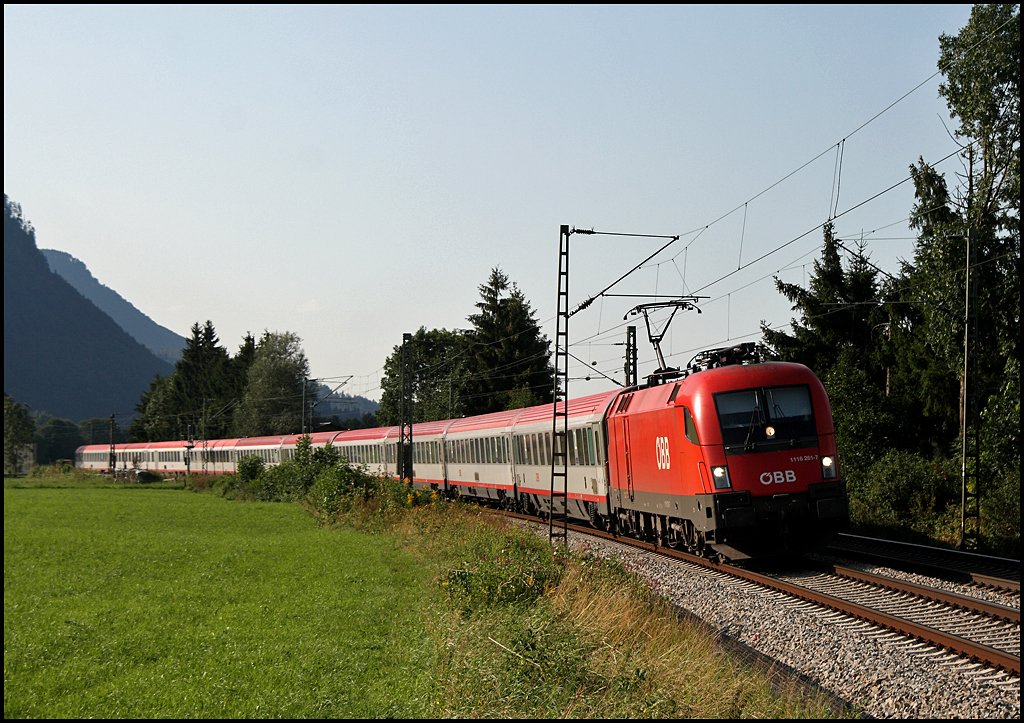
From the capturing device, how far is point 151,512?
115 feet

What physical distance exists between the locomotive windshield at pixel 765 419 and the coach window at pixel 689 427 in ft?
1.69

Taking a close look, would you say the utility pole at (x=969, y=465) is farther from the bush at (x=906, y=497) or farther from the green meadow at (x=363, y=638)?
the green meadow at (x=363, y=638)

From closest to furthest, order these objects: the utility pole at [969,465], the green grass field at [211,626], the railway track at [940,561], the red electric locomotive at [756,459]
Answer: the green grass field at [211,626] → the railway track at [940,561] → the red electric locomotive at [756,459] → the utility pole at [969,465]

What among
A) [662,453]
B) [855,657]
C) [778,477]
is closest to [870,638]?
[855,657]

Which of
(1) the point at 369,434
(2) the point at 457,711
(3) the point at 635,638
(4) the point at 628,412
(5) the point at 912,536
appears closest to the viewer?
(2) the point at 457,711

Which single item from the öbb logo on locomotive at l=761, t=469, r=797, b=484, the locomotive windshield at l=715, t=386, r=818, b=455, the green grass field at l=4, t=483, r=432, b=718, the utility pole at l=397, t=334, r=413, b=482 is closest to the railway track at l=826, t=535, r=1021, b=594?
the öbb logo on locomotive at l=761, t=469, r=797, b=484

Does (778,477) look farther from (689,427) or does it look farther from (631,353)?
(631,353)

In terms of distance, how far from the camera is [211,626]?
13.3 meters

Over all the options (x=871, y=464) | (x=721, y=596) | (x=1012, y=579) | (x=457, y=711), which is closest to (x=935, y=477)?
(x=871, y=464)

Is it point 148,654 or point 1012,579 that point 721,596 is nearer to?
point 1012,579

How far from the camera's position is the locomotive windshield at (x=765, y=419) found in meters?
16.4

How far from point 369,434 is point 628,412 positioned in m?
31.8

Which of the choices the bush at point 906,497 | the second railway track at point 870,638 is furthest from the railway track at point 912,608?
the bush at point 906,497

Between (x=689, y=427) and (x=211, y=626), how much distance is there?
27.4ft
